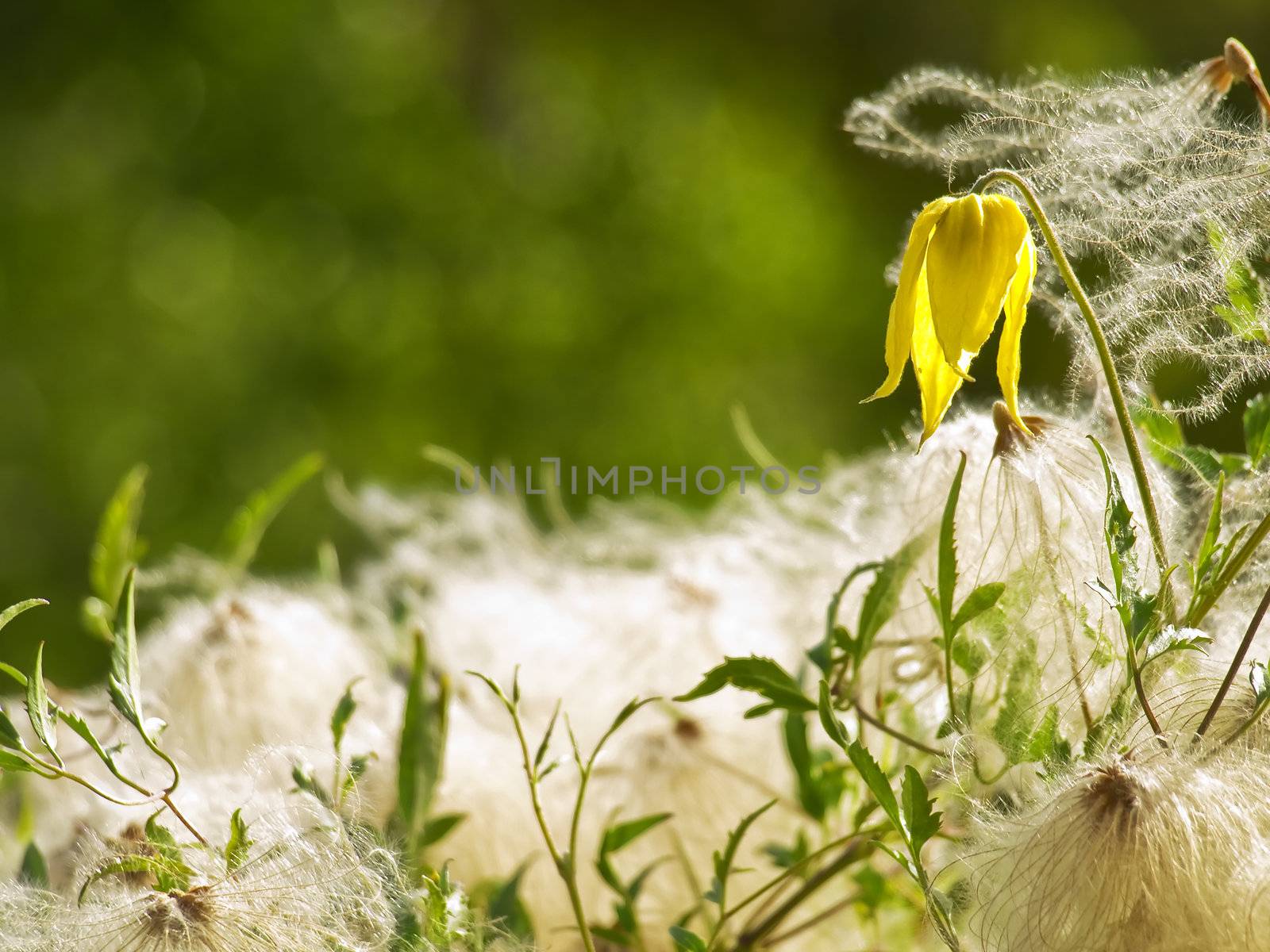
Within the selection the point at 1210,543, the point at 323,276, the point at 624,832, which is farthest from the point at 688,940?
the point at 323,276

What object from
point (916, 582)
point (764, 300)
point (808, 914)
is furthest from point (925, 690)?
point (764, 300)

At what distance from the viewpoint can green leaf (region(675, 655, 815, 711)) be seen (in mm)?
328

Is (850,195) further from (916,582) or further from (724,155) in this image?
(916,582)

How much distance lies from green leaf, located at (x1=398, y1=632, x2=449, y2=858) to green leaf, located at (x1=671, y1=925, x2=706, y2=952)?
8 cm

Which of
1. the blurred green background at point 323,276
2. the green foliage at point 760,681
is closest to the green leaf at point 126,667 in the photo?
the green foliage at point 760,681

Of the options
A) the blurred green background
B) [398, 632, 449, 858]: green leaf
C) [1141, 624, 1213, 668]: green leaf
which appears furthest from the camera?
the blurred green background

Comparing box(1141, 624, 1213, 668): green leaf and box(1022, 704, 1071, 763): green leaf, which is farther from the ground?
box(1141, 624, 1213, 668): green leaf

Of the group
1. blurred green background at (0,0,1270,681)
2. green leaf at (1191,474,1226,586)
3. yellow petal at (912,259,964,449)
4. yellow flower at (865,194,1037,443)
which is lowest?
blurred green background at (0,0,1270,681)

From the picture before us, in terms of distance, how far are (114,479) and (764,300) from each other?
59.2 inches

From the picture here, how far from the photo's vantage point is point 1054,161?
1.11ft

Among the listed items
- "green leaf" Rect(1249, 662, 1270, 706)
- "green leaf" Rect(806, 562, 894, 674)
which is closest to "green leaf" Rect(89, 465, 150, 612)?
"green leaf" Rect(806, 562, 894, 674)

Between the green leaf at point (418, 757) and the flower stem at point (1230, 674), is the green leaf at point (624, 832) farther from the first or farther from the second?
the flower stem at point (1230, 674)

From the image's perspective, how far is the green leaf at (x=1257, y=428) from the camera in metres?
0.32

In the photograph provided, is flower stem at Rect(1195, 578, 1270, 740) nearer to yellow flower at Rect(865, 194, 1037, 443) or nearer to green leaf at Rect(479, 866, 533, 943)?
yellow flower at Rect(865, 194, 1037, 443)
